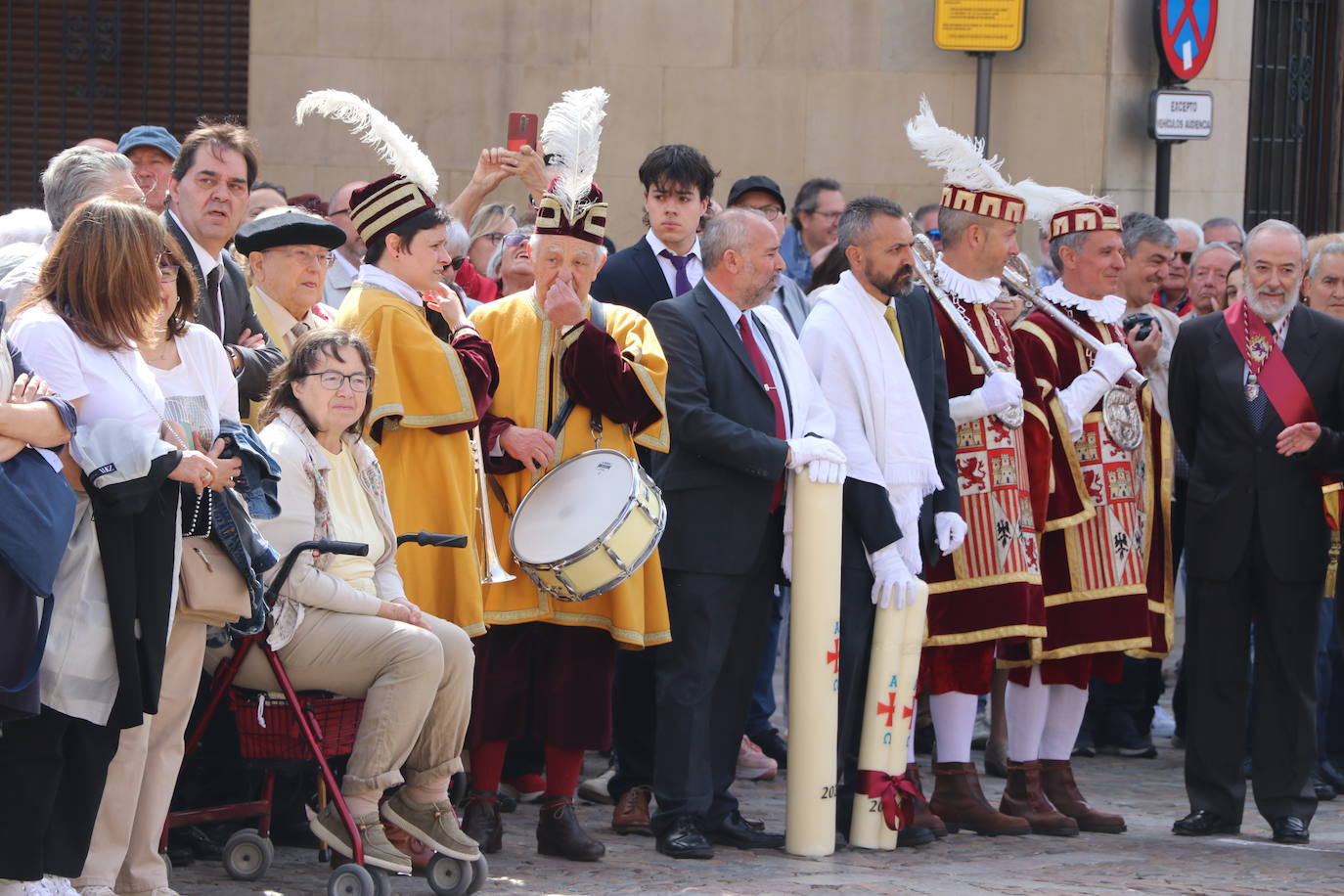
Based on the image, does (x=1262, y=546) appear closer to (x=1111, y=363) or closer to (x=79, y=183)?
(x=1111, y=363)

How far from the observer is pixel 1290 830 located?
715cm

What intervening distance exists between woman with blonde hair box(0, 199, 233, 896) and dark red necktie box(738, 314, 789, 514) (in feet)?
7.23

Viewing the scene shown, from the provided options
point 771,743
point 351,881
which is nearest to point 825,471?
point 351,881

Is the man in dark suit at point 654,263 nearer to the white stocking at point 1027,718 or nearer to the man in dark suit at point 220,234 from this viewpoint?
the white stocking at point 1027,718

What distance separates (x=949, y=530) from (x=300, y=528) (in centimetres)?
242

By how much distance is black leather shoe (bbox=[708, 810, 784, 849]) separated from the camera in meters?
6.62

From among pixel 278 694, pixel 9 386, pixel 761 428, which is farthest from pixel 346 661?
pixel 761 428

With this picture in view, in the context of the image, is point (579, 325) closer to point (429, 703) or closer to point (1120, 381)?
point (429, 703)

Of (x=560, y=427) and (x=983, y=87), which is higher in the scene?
(x=983, y=87)

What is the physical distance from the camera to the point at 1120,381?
7.75m

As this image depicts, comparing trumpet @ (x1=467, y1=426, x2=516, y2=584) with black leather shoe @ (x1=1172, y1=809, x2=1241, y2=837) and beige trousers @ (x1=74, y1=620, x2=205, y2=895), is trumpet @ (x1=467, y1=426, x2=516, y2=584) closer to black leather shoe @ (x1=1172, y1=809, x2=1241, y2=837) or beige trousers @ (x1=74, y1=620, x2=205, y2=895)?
beige trousers @ (x1=74, y1=620, x2=205, y2=895)

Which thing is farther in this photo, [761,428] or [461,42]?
[461,42]

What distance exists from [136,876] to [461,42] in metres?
7.63

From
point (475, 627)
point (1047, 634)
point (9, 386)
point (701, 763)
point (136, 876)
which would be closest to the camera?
point (9, 386)
